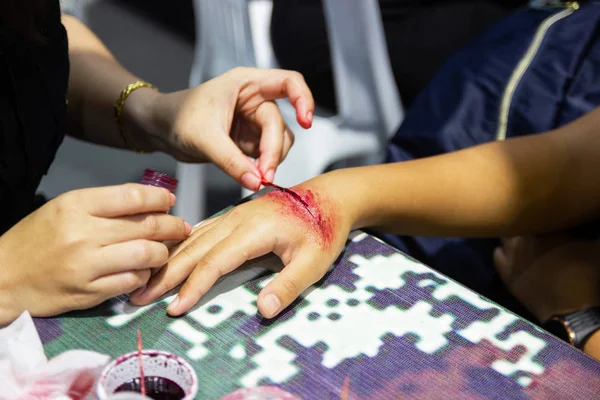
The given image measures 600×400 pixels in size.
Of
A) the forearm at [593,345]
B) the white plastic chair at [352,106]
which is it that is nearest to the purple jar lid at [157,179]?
the forearm at [593,345]

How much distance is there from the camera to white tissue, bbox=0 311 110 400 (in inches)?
24.9

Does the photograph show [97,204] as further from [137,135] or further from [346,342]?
[137,135]

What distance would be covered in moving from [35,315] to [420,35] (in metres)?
1.51

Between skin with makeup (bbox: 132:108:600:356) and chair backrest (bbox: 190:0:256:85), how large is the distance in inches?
27.8

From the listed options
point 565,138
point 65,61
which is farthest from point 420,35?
point 65,61

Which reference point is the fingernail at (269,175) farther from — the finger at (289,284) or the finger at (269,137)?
the finger at (289,284)

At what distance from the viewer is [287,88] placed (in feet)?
3.52

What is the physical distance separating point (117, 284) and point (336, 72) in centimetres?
113

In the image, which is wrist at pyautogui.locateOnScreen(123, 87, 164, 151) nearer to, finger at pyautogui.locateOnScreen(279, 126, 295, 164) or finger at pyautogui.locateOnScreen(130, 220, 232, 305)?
finger at pyautogui.locateOnScreen(279, 126, 295, 164)

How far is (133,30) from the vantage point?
2.88m

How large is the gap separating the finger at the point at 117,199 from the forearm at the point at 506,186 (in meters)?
0.39

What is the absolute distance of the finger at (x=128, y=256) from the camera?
29.1 inches

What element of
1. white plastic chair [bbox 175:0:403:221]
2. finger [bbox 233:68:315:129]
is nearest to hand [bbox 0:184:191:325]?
finger [bbox 233:68:315:129]

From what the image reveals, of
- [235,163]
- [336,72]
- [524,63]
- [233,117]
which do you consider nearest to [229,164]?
[235,163]
